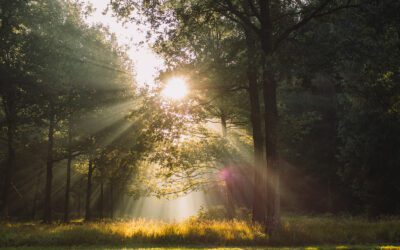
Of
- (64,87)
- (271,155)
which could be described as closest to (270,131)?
(271,155)

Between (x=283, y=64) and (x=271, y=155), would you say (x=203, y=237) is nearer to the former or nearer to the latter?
(x=271, y=155)

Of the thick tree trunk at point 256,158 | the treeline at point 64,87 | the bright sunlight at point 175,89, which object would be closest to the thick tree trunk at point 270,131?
the thick tree trunk at point 256,158

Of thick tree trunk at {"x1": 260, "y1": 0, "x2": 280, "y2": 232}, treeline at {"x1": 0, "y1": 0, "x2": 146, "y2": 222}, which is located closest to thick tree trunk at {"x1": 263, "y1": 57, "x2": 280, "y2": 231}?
thick tree trunk at {"x1": 260, "y1": 0, "x2": 280, "y2": 232}

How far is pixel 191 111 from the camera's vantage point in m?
19.5

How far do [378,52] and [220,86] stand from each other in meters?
8.16

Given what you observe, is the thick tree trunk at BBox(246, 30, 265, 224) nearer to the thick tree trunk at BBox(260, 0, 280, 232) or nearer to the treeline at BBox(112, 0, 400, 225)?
the treeline at BBox(112, 0, 400, 225)

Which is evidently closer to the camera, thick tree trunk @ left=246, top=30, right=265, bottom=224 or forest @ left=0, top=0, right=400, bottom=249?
forest @ left=0, top=0, right=400, bottom=249

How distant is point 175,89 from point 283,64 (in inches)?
227

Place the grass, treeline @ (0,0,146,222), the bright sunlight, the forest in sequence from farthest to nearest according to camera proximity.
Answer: treeline @ (0,0,146,222) → the bright sunlight → the forest → the grass

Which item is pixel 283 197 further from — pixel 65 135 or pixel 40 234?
pixel 40 234

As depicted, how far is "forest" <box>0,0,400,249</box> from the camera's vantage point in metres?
15.7

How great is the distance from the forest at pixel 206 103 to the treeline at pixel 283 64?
8 centimetres

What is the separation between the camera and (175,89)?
19141 mm

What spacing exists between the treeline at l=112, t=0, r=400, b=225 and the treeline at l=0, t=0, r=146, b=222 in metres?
5.46
